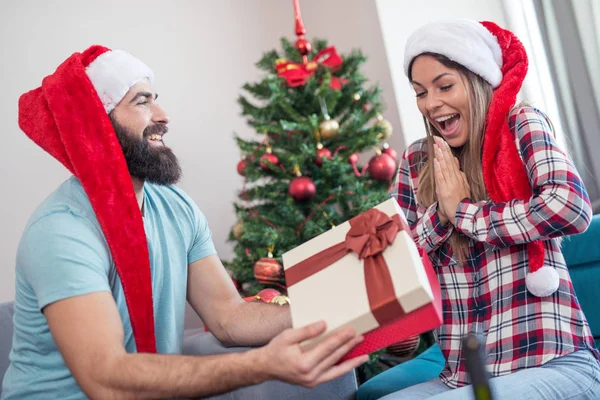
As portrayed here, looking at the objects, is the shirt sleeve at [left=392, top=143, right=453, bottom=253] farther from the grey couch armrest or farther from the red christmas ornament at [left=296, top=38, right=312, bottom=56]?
the red christmas ornament at [left=296, top=38, right=312, bottom=56]

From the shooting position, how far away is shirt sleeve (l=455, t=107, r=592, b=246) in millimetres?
1435

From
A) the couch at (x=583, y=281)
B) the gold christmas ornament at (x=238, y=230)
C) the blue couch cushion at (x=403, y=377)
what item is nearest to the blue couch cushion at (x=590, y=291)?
the couch at (x=583, y=281)

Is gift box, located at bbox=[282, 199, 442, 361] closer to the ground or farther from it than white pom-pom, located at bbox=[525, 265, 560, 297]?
farther from it

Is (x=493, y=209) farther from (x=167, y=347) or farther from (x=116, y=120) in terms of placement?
(x=116, y=120)

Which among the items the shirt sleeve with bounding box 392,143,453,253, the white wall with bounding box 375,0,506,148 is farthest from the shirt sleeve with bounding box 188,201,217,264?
the white wall with bounding box 375,0,506,148

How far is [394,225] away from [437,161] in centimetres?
49

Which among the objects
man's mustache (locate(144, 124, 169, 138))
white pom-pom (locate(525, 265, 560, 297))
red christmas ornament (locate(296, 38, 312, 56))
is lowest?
white pom-pom (locate(525, 265, 560, 297))

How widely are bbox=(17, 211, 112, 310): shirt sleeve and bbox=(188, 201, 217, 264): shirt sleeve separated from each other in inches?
14.2

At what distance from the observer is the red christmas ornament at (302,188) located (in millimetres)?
2570

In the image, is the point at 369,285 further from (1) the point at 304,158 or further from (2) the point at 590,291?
(1) the point at 304,158

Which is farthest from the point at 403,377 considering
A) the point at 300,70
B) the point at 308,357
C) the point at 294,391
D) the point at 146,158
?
the point at 300,70

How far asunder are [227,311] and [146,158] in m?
0.49

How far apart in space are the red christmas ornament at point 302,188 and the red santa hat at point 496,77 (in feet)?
3.22

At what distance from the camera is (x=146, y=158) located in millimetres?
Answer: 1760
